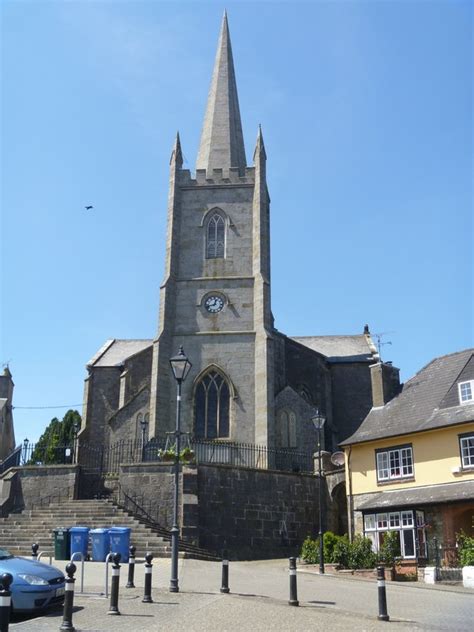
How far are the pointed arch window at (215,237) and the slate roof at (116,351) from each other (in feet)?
29.4

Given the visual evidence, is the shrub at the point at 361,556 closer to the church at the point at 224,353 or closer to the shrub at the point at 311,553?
the shrub at the point at 311,553

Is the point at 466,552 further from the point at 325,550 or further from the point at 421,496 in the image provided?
the point at 325,550

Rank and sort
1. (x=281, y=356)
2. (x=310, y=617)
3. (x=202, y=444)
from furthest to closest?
(x=281, y=356) < (x=202, y=444) < (x=310, y=617)

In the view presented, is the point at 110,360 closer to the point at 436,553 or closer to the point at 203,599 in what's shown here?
the point at 436,553

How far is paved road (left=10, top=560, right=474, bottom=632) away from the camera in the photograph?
1095 cm

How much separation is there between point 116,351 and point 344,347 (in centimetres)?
1565

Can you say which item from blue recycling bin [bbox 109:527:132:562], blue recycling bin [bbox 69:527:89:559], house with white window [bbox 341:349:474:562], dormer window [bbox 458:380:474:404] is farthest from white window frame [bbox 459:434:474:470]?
blue recycling bin [bbox 69:527:89:559]

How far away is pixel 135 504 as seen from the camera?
84.0ft

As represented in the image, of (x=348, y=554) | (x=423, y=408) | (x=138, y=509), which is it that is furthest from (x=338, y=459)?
(x=138, y=509)

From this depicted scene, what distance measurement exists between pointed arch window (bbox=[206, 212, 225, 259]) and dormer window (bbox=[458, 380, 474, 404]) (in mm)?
17548

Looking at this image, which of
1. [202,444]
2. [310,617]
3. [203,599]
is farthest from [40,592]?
[202,444]

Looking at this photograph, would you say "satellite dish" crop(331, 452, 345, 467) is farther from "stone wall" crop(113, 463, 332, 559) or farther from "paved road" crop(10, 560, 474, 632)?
"paved road" crop(10, 560, 474, 632)

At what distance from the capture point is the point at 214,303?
37594 mm

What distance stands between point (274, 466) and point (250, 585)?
15.9 metres
